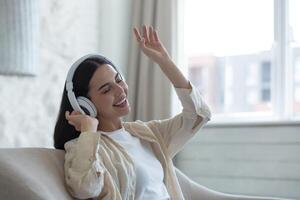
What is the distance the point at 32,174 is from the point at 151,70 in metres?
1.69

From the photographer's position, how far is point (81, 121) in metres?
1.53

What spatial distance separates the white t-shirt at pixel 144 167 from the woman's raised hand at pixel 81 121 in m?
0.13

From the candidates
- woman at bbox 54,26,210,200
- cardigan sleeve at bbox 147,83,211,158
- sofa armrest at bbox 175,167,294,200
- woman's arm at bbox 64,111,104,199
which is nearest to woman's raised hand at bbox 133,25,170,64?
woman at bbox 54,26,210,200

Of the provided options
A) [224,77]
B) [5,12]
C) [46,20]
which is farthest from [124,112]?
[224,77]

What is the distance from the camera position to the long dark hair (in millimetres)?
1658

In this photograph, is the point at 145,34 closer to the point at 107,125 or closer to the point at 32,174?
the point at 107,125

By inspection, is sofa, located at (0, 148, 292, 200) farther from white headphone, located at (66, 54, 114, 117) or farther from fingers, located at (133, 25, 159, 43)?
fingers, located at (133, 25, 159, 43)

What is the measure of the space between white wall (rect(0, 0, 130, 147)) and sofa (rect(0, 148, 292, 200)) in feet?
2.76

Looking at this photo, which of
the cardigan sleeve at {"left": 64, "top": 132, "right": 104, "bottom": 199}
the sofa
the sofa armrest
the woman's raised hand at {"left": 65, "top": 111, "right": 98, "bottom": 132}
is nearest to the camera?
the sofa

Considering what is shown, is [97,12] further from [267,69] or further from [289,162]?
[289,162]

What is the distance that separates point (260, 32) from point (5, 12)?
145cm

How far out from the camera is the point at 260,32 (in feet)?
9.49

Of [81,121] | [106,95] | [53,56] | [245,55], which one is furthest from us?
[245,55]

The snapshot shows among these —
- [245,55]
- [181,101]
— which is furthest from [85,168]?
[245,55]
